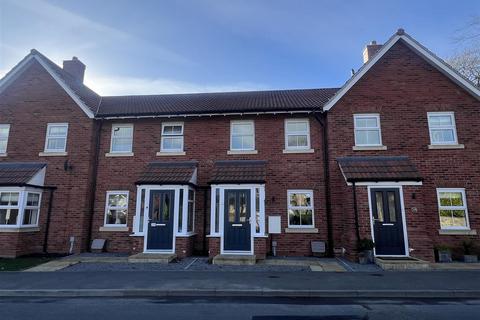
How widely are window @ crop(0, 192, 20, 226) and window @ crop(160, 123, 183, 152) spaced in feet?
20.6

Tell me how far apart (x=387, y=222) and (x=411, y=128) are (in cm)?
429

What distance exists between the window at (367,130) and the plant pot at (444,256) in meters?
4.62

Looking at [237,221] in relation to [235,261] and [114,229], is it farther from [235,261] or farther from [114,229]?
[114,229]

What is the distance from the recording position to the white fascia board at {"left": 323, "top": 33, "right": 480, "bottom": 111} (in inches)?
515

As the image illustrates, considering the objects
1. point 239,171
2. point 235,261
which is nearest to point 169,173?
point 239,171

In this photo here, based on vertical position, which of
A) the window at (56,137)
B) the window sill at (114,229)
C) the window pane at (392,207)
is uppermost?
the window at (56,137)

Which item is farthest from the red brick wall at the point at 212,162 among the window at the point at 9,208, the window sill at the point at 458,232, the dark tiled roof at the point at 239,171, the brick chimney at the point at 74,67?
the brick chimney at the point at 74,67

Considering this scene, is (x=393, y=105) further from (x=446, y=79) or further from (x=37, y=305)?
(x=37, y=305)

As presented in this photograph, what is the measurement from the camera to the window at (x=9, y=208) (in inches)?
506

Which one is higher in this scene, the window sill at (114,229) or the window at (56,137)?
the window at (56,137)

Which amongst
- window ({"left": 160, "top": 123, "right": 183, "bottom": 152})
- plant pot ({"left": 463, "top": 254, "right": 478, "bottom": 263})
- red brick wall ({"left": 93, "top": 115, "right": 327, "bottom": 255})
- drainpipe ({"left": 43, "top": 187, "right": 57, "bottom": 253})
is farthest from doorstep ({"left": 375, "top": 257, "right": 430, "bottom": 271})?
drainpipe ({"left": 43, "top": 187, "right": 57, "bottom": 253})

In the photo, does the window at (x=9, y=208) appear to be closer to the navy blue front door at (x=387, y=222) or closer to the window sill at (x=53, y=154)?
the window sill at (x=53, y=154)

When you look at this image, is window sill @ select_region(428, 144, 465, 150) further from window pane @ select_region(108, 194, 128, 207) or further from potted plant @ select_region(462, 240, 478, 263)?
window pane @ select_region(108, 194, 128, 207)

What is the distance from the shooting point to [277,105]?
46.9ft
